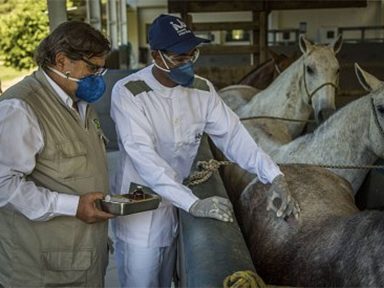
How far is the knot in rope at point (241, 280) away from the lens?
1865 mm

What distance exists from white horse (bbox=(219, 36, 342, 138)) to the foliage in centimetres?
1549

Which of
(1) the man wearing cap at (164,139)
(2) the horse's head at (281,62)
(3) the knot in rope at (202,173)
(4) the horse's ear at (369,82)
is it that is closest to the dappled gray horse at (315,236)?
(1) the man wearing cap at (164,139)

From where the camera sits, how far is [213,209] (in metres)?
2.51

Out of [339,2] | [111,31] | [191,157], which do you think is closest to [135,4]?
[111,31]

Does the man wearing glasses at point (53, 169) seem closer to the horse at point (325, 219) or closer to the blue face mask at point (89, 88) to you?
the blue face mask at point (89, 88)

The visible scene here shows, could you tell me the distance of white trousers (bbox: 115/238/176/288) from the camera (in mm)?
2995

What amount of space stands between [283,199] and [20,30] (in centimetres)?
1885

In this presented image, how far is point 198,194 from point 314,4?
8502 mm

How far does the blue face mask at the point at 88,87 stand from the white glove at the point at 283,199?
35.0 inches

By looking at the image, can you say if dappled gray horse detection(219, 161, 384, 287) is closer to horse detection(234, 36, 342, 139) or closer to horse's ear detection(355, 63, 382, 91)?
horse's ear detection(355, 63, 382, 91)

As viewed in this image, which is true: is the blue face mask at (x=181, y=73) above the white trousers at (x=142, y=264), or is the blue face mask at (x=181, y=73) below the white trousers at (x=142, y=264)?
above

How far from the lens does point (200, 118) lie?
3055 millimetres

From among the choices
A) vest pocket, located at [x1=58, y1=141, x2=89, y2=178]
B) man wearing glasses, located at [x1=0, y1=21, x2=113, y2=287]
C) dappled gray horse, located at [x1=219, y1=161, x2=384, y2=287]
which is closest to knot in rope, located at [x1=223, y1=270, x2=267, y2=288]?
dappled gray horse, located at [x1=219, y1=161, x2=384, y2=287]

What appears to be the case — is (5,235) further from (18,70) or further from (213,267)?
(18,70)
